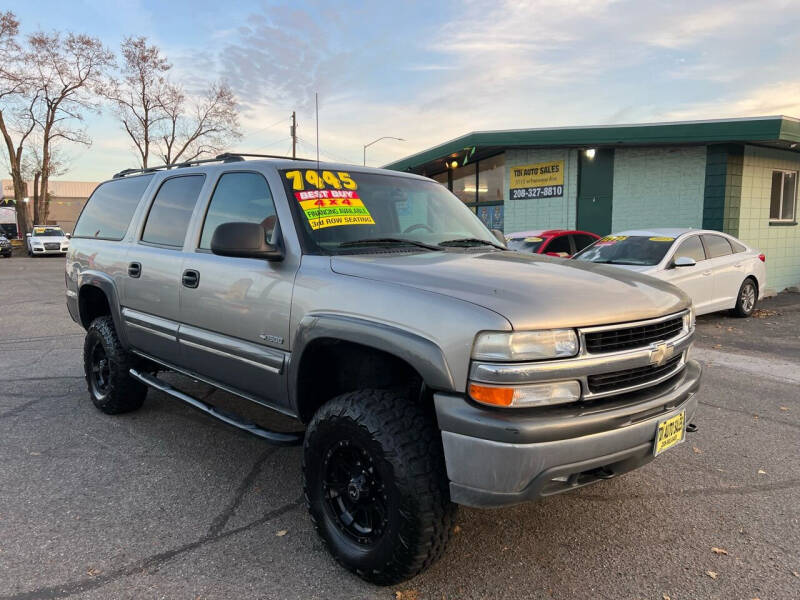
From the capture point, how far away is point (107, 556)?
277cm

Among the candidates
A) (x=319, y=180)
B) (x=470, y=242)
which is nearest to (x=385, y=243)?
(x=319, y=180)

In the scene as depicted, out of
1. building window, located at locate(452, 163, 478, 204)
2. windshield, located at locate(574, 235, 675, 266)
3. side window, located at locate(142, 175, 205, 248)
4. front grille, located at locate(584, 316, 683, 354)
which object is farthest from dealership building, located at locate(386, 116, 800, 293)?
side window, located at locate(142, 175, 205, 248)

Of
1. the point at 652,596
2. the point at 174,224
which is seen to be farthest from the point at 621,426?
the point at 174,224

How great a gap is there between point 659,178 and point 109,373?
12.9 meters

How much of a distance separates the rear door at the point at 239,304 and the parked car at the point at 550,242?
22.7 ft

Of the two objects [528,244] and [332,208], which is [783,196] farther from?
[332,208]

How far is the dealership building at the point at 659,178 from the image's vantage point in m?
12.6

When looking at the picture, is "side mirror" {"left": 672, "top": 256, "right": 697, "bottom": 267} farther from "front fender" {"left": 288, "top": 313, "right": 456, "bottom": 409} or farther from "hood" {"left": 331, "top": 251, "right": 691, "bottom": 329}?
"front fender" {"left": 288, "top": 313, "right": 456, "bottom": 409}

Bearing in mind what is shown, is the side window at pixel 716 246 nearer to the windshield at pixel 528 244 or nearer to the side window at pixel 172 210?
the windshield at pixel 528 244

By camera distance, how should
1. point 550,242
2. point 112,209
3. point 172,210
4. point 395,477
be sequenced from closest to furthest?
point 395,477 → point 172,210 → point 112,209 → point 550,242

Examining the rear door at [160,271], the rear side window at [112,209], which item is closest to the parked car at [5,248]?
the rear side window at [112,209]

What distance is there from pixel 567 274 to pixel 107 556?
2.61m

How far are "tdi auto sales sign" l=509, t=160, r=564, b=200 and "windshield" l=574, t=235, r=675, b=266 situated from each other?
20.8ft

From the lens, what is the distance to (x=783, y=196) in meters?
14.2
